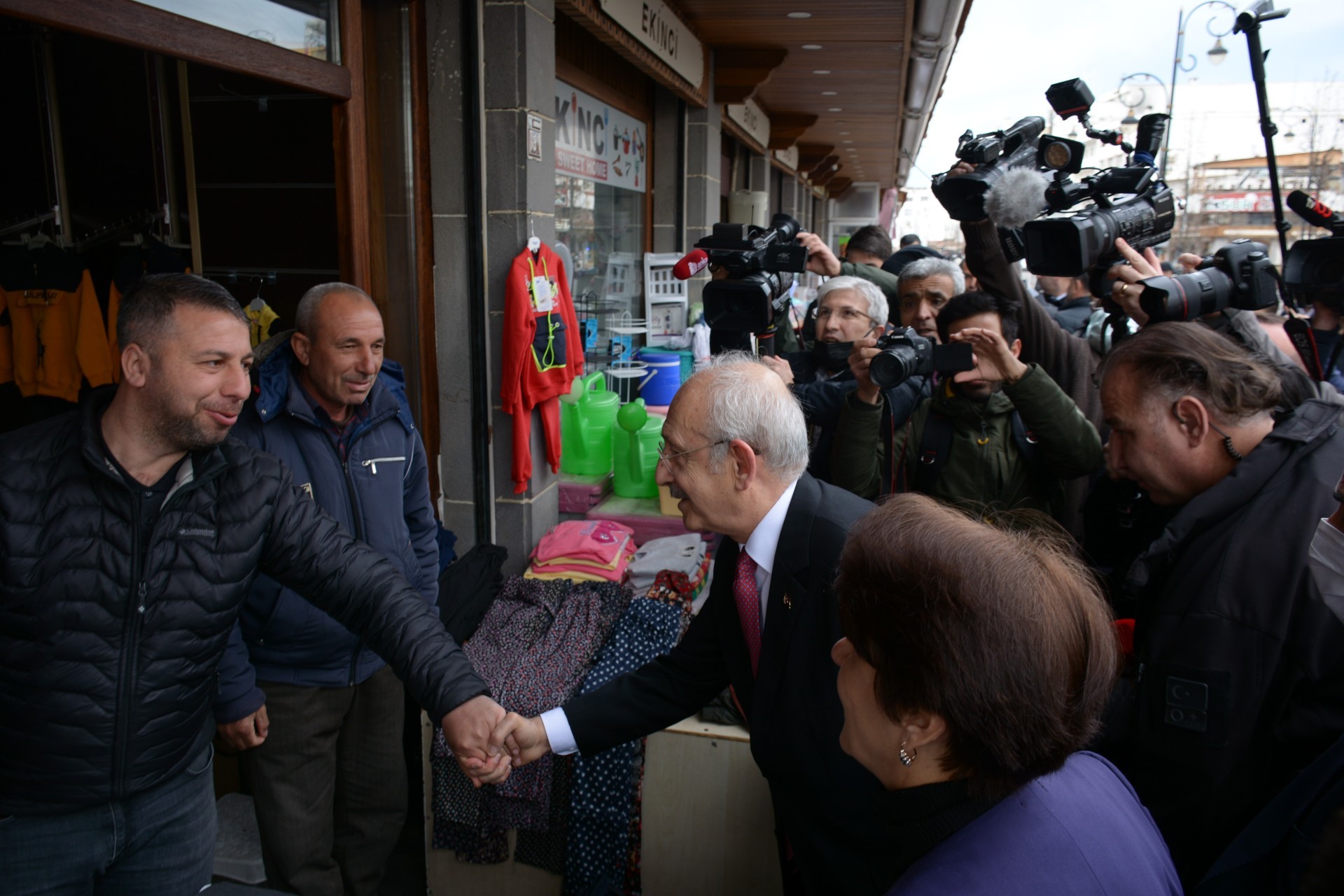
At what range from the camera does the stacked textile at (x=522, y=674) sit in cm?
273

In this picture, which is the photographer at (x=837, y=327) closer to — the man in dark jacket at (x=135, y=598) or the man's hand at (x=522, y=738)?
the man's hand at (x=522, y=738)

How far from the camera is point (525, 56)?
373 cm

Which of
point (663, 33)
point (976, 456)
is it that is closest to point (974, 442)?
point (976, 456)

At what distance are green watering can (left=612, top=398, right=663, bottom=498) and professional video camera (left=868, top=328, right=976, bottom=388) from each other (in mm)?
2081

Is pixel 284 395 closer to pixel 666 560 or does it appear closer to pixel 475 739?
pixel 475 739

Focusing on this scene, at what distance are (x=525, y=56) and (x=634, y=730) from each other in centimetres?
296

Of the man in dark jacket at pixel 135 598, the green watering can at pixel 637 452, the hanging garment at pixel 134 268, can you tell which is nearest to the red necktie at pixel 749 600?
the man in dark jacket at pixel 135 598

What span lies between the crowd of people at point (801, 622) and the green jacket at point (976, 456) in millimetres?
19

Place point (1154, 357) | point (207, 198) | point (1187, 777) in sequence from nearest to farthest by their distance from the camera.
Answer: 1. point (1187, 777)
2. point (1154, 357)
3. point (207, 198)

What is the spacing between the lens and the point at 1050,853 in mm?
971

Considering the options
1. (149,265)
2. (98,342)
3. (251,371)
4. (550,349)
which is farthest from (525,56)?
(98,342)

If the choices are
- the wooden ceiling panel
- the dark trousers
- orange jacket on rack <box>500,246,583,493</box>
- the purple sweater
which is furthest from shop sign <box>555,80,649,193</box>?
the purple sweater

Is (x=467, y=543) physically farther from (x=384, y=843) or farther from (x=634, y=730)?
(x=634, y=730)

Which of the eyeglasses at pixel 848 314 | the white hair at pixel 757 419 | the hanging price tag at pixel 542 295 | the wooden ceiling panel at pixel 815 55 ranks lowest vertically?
the white hair at pixel 757 419
